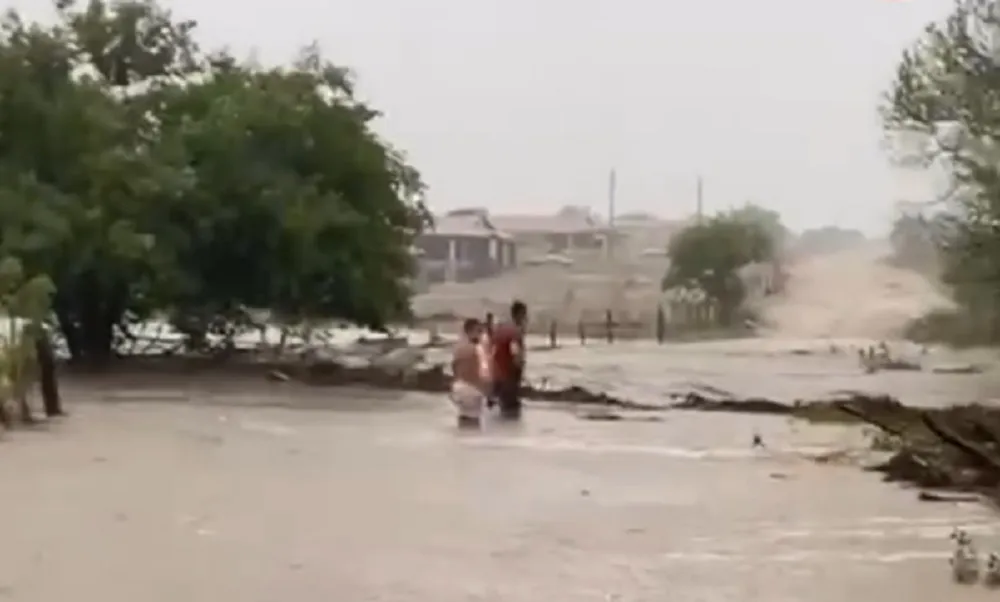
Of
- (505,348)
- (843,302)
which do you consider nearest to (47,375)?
(505,348)

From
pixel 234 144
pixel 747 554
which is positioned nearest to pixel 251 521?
pixel 747 554

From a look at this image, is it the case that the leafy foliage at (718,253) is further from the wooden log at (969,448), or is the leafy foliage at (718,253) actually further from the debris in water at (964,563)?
the debris in water at (964,563)

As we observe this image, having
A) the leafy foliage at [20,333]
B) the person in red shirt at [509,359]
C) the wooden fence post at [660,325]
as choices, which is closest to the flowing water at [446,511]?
the person in red shirt at [509,359]

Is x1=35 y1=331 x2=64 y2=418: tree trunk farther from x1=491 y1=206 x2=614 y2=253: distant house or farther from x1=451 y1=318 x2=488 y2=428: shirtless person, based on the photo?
x1=491 y1=206 x2=614 y2=253: distant house

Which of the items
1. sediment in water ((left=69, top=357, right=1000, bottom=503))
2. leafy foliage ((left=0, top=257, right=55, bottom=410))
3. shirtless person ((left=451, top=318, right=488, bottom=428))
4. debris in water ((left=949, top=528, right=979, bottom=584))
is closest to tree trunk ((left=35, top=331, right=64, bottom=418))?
leafy foliage ((left=0, top=257, right=55, bottom=410))

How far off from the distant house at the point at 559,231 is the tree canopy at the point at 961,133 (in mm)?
22507

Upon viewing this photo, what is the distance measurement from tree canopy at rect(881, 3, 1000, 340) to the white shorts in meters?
12.3

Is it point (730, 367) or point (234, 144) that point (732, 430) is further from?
point (730, 367)

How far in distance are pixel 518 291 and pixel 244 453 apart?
106 ft

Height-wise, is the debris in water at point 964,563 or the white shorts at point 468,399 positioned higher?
the white shorts at point 468,399

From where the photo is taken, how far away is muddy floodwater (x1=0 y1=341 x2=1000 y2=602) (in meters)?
11.2

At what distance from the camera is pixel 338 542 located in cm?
1263

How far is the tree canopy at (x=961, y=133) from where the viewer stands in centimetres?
3150

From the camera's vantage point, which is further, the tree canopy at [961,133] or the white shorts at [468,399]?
the tree canopy at [961,133]
